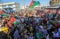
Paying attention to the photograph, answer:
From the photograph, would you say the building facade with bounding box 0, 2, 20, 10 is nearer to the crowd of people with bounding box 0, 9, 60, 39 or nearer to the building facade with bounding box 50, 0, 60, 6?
the crowd of people with bounding box 0, 9, 60, 39

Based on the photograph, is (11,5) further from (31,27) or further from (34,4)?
(31,27)

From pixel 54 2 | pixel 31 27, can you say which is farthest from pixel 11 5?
pixel 31 27

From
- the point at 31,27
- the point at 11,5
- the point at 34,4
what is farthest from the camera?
the point at 11,5

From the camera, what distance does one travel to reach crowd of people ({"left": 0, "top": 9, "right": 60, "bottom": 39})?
354 centimetres

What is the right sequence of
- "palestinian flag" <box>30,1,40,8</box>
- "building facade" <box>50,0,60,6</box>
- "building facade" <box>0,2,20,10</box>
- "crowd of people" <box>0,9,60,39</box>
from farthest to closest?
1. "building facade" <box>0,2,20,10</box>
2. "palestinian flag" <box>30,1,40,8</box>
3. "building facade" <box>50,0,60,6</box>
4. "crowd of people" <box>0,9,60,39</box>

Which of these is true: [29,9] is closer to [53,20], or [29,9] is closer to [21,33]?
[21,33]

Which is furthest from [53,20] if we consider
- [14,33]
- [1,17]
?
[1,17]

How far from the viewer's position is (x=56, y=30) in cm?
346

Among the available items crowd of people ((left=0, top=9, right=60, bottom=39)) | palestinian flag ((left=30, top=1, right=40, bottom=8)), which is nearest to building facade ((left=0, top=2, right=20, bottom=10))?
crowd of people ((left=0, top=9, right=60, bottom=39))

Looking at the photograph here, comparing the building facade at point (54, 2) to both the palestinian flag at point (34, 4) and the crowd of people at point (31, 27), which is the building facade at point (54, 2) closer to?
the palestinian flag at point (34, 4)

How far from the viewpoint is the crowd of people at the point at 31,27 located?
3537 mm

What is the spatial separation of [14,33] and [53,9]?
1.32 metres

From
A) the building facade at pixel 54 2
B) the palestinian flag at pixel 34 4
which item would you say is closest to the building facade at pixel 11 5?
the palestinian flag at pixel 34 4

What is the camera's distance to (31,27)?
3977 millimetres
